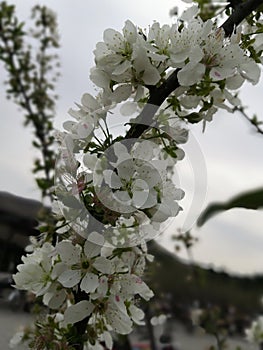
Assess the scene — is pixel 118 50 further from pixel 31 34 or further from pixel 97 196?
pixel 31 34

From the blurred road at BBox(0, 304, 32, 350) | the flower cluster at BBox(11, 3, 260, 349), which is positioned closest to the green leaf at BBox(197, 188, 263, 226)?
the flower cluster at BBox(11, 3, 260, 349)

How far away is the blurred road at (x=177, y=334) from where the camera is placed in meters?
0.78

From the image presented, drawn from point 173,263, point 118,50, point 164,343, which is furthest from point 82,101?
point 164,343

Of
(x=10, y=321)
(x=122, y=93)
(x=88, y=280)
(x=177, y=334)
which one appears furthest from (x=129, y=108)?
(x=177, y=334)

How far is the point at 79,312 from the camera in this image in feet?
1.09

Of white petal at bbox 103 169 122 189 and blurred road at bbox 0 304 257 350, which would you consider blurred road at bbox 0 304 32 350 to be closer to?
blurred road at bbox 0 304 257 350

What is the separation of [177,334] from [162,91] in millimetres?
693

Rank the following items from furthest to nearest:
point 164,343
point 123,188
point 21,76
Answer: point 21,76, point 164,343, point 123,188

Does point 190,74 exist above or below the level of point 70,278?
above

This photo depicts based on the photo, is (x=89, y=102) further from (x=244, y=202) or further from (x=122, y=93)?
(x=244, y=202)

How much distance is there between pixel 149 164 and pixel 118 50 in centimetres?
8

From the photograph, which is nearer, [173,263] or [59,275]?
[59,275]

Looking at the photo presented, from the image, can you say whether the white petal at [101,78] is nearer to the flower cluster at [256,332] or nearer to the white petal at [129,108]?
the white petal at [129,108]

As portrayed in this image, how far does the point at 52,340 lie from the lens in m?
0.36
